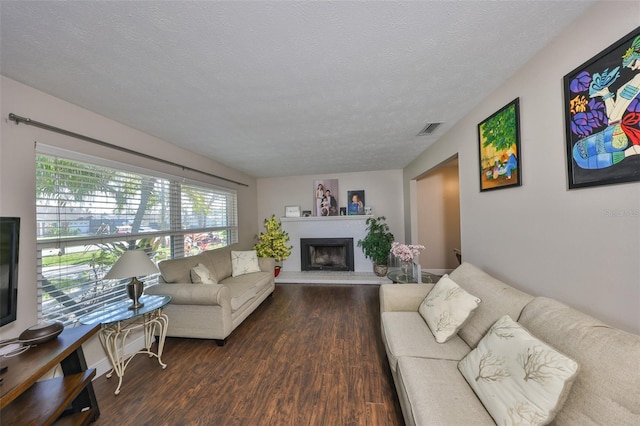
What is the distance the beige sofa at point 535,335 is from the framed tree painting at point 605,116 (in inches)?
27.6

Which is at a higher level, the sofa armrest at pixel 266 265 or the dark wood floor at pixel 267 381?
the sofa armrest at pixel 266 265

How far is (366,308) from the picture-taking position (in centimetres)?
304

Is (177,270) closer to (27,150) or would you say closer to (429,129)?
(27,150)

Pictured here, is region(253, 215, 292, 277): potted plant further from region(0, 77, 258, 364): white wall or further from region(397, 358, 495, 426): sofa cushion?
region(397, 358, 495, 426): sofa cushion

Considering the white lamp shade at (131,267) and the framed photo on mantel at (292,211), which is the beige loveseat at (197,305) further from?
the framed photo on mantel at (292,211)

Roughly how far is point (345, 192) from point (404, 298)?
3162mm

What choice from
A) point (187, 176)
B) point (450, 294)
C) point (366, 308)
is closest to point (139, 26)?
point (187, 176)

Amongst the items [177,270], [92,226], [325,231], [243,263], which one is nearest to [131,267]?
Result: [92,226]

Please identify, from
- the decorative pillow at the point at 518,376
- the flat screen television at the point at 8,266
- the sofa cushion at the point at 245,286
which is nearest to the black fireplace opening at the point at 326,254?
the sofa cushion at the point at 245,286

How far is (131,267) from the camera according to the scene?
174 cm

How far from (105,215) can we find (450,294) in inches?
125

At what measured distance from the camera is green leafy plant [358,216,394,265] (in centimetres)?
432

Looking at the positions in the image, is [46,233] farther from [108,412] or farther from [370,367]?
[370,367]

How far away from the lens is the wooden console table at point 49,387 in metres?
0.97
